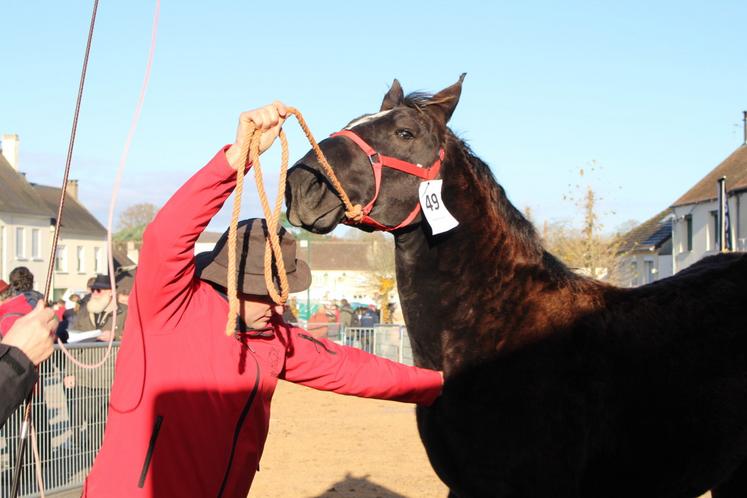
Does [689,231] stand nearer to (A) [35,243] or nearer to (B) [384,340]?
(B) [384,340]

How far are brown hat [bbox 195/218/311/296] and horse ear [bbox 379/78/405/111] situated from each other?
1116 mm

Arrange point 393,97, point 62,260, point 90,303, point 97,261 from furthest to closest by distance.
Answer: point 97,261 < point 62,260 < point 90,303 < point 393,97

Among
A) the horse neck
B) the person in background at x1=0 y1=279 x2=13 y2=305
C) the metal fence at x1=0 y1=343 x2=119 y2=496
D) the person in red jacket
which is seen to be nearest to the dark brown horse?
the horse neck

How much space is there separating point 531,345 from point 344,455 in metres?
7.21

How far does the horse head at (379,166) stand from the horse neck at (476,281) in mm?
144

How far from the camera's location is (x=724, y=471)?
12.3 ft

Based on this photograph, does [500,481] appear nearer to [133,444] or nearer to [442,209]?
[442,209]

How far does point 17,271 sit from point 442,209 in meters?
6.65

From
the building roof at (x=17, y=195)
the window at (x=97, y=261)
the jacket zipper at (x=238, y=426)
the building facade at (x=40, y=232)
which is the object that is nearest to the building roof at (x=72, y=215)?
the building facade at (x=40, y=232)

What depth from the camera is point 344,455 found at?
33.2ft

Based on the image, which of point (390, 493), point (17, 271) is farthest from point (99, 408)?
point (390, 493)

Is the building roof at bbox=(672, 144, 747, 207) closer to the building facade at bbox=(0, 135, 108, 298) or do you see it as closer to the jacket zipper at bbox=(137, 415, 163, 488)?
the building facade at bbox=(0, 135, 108, 298)

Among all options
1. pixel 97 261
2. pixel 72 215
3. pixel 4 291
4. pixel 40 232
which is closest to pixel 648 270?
pixel 40 232

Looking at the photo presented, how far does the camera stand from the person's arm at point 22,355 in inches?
97.3
